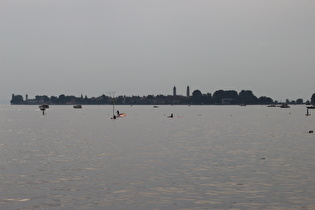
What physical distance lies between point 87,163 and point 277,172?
16.3 m

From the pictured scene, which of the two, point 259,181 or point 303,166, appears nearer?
point 259,181

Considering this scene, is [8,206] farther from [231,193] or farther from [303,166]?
[303,166]

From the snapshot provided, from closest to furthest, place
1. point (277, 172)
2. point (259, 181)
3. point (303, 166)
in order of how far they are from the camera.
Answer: point (259, 181) → point (277, 172) → point (303, 166)

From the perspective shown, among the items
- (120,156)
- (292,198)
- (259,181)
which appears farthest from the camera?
(120,156)

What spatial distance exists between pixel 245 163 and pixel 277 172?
18.5ft

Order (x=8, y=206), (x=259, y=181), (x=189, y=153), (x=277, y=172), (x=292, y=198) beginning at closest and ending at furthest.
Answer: (x=8, y=206)
(x=292, y=198)
(x=259, y=181)
(x=277, y=172)
(x=189, y=153)

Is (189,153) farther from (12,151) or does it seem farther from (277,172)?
(12,151)

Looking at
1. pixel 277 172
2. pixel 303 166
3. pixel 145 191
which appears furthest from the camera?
pixel 303 166

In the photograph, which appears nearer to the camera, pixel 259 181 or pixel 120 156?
pixel 259 181

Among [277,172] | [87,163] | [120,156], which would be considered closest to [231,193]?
[277,172]

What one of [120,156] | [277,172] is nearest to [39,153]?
[120,156]

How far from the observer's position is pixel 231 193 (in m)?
27.8

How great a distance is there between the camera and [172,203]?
25.1 metres

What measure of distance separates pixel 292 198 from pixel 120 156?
2364cm
